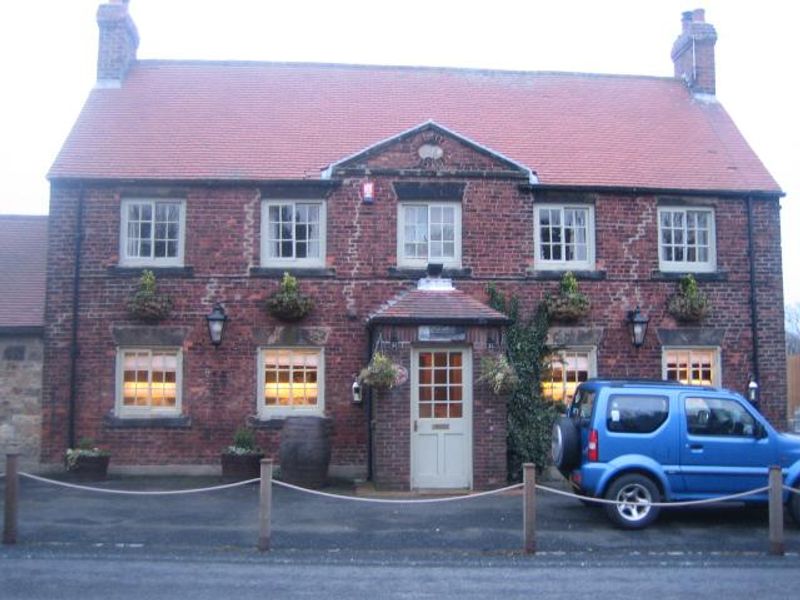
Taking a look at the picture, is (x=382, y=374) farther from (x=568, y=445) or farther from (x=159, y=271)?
(x=159, y=271)

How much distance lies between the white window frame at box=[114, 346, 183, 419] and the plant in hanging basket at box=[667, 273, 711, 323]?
955 centimetres

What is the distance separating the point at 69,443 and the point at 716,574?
454 inches

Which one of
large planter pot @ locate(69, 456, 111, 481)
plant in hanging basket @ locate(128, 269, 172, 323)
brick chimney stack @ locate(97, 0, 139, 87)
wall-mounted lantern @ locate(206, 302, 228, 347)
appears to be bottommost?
large planter pot @ locate(69, 456, 111, 481)

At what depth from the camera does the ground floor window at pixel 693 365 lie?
16297 millimetres

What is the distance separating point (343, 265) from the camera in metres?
15.8

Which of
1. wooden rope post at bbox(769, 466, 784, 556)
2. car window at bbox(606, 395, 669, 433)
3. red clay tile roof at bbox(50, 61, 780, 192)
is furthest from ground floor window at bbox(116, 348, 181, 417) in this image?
wooden rope post at bbox(769, 466, 784, 556)

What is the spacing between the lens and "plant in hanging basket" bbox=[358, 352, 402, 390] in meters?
13.7

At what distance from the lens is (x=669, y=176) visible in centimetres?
1681

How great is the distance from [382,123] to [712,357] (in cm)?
842

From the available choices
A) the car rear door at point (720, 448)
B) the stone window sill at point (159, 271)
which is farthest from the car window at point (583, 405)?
the stone window sill at point (159, 271)

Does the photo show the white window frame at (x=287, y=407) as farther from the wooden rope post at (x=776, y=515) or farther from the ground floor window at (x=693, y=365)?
the wooden rope post at (x=776, y=515)

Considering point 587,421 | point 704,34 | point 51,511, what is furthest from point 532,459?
point 704,34

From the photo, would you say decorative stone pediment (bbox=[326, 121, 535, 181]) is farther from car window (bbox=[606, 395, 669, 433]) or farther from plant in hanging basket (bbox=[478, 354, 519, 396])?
car window (bbox=[606, 395, 669, 433])

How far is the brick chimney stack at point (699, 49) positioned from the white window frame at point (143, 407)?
1382 centimetres
